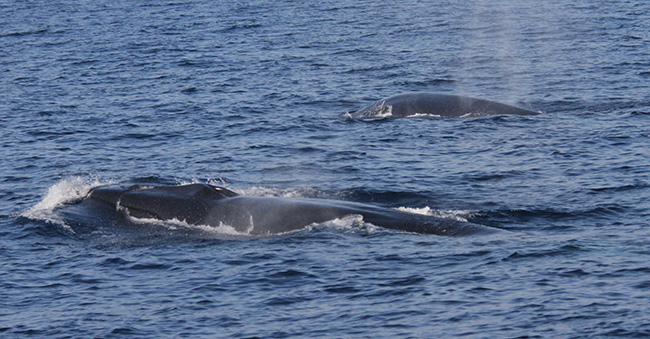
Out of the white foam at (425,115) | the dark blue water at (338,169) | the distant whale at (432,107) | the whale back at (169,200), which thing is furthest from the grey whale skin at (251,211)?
the distant whale at (432,107)

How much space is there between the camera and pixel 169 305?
66.3ft

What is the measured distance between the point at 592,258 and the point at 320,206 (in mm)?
6707

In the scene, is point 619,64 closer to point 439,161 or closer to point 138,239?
point 439,161

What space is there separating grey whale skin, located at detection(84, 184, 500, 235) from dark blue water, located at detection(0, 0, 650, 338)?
1.58 ft

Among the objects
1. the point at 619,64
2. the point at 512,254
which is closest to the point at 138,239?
the point at 512,254

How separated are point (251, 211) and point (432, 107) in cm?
1448

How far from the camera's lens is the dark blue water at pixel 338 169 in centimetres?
1959

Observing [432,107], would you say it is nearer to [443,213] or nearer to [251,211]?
[443,213]

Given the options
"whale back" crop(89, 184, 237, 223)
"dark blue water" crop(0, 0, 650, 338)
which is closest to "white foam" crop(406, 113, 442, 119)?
"dark blue water" crop(0, 0, 650, 338)

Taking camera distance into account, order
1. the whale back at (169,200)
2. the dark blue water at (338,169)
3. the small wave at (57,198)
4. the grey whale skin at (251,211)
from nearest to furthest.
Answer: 1. the dark blue water at (338,169)
2. the grey whale skin at (251,211)
3. the whale back at (169,200)
4. the small wave at (57,198)

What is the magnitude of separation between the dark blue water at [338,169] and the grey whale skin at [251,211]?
0.48m

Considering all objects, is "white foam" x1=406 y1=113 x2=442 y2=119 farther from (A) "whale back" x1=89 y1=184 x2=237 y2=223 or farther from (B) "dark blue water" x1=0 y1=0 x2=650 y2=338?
(A) "whale back" x1=89 y1=184 x2=237 y2=223

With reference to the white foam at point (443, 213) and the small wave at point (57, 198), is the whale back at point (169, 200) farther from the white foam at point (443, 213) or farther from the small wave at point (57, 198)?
the white foam at point (443, 213)

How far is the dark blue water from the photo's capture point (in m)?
19.6
